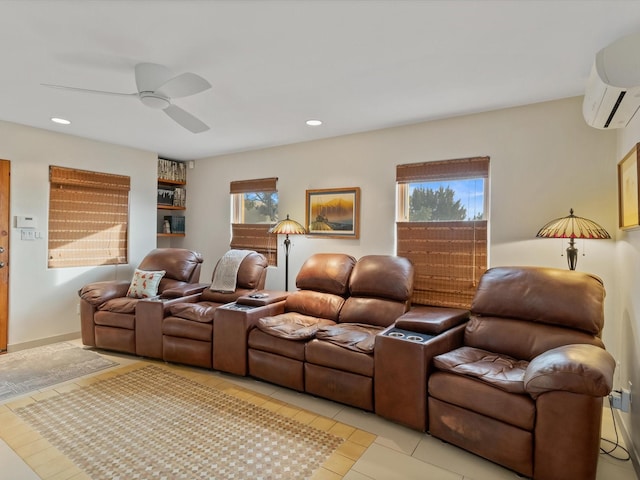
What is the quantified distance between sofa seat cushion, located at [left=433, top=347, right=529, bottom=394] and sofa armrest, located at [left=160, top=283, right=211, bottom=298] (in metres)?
2.74

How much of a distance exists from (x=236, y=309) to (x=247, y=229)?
5.90ft

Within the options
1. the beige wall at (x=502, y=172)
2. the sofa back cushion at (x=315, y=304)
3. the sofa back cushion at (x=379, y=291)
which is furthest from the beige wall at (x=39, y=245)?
the sofa back cushion at (x=379, y=291)

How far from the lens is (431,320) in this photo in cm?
258

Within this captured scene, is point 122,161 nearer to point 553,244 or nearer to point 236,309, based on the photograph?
point 236,309

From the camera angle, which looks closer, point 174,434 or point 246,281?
point 174,434

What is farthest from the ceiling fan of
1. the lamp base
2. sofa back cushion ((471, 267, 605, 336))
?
the lamp base

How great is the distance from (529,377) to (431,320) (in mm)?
808

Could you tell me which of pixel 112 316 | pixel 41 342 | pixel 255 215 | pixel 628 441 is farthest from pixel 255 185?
pixel 628 441

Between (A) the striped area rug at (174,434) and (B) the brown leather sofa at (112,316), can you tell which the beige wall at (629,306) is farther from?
(B) the brown leather sofa at (112,316)

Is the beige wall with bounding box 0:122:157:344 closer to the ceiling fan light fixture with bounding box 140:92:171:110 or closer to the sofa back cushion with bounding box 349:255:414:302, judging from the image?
the ceiling fan light fixture with bounding box 140:92:171:110

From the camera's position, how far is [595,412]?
65.9 inches

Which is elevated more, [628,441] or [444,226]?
[444,226]

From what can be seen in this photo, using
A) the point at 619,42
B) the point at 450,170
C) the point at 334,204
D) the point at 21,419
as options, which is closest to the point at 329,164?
the point at 334,204

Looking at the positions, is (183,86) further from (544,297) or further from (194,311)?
(544,297)
